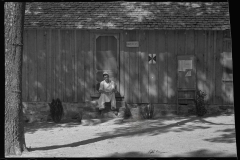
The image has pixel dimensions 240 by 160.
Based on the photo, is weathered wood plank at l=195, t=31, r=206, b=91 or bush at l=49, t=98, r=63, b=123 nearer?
bush at l=49, t=98, r=63, b=123

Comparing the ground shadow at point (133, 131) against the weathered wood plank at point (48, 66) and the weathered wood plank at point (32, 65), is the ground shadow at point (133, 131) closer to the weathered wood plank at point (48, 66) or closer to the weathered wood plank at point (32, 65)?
the weathered wood plank at point (48, 66)

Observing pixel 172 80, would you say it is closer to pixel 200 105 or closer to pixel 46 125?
pixel 200 105

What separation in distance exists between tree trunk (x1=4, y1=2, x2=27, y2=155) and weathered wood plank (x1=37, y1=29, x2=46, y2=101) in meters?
7.15

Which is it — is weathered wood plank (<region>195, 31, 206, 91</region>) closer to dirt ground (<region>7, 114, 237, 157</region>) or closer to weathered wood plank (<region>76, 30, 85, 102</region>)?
dirt ground (<region>7, 114, 237, 157</region>)

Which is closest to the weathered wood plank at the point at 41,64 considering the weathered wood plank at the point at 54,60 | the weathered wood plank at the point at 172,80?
the weathered wood plank at the point at 54,60

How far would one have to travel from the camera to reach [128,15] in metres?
14.9

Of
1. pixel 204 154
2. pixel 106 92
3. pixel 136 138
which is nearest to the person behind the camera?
pixel 204 154

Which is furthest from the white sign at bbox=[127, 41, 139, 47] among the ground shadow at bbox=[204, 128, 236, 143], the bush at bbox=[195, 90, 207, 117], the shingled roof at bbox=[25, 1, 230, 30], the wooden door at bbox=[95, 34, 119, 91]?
the ground shadow at bbox=[204, 128, 236, 143]

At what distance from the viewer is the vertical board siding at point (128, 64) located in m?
15.0

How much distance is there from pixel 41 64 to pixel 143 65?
4.15m

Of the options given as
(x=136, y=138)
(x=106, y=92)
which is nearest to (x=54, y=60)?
(x=106, y=92)

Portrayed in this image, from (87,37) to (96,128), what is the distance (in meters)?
4.11

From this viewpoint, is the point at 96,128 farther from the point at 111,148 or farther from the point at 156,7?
the point at 156,7

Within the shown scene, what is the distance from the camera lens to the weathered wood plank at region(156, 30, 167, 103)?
49.2 feet
